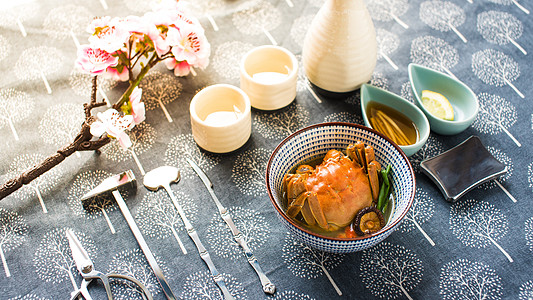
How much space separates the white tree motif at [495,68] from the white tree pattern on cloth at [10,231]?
1035mm

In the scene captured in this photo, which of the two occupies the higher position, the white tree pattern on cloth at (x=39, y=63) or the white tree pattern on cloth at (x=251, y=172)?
the white tree pattern on cloth at (x=39, y=63)

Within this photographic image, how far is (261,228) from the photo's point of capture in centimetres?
83

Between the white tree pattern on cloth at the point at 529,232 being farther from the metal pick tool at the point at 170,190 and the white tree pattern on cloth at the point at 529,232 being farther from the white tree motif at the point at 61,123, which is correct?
the white tree motif at the point at 61,123

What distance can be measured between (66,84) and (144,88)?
184mm

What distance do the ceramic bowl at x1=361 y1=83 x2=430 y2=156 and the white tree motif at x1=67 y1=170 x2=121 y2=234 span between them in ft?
1.77

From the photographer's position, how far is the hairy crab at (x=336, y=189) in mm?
769

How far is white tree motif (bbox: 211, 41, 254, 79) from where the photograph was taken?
1.09 meters

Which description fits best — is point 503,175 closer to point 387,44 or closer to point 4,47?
point 387,44

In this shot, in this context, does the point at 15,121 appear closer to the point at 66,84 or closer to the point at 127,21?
the point at 66,84

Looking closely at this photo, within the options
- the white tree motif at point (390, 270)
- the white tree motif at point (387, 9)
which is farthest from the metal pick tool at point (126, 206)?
the white tree motif at point (387, 9)

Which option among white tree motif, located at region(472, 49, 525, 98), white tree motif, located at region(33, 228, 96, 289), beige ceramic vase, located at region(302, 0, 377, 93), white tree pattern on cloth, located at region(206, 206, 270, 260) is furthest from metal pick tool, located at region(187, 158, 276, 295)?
white tree motif, located at region(472, 49, 525, 98)

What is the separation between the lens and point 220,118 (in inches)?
37.1

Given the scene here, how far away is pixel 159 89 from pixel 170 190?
287 millimetres

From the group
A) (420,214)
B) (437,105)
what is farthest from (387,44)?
(420,214)
